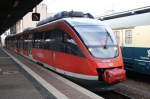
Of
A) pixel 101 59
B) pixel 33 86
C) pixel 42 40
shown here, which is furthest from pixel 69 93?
pixel 42 40

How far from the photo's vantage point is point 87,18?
1650cm

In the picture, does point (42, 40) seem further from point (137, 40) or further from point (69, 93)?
point (69, 93)

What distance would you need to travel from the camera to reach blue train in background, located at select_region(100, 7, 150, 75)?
16859 millimetres

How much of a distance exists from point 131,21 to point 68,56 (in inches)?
180

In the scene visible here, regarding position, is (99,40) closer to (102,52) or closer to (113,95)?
(102,52)

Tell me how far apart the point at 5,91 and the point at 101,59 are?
3854 millimetres

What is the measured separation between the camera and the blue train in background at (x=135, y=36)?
16.9 meters

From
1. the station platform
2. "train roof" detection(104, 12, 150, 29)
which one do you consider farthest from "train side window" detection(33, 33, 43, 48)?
the station platform

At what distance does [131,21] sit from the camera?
18.4 metres

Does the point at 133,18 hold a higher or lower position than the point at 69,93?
higher

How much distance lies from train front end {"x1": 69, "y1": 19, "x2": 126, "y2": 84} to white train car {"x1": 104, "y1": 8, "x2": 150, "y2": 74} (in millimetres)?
2331

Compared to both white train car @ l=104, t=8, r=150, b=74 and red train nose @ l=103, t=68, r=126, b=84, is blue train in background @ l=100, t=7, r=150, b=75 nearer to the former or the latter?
A: white train car @ l=104, t=8, r=150, b=74

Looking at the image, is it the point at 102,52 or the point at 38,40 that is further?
the point at 38,40

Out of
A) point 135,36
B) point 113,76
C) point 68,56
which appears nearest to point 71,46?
point 68,56
